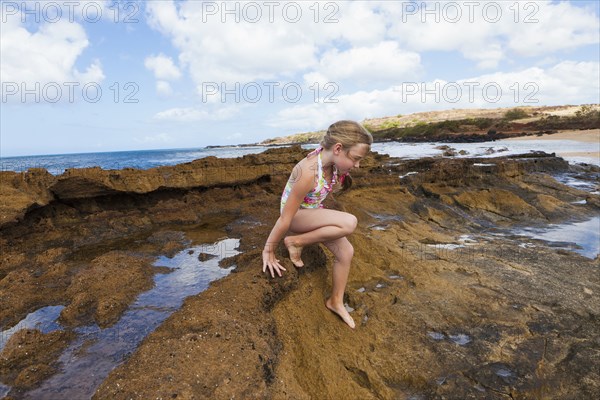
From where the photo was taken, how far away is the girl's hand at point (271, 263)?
10.4 ft

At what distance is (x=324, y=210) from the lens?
3.12 m

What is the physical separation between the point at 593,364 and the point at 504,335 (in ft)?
1.86

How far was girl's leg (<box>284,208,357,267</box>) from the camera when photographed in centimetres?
304

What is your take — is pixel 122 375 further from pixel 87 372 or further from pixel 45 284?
pixel 45 284

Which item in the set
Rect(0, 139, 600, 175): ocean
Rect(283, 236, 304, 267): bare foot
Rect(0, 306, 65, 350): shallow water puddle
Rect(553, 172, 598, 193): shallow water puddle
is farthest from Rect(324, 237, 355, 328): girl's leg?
Rect(553, 172, 598, 193): shallow water puddle

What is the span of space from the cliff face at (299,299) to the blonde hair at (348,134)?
116 cm

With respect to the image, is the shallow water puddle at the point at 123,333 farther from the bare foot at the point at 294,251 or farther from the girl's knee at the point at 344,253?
the girl's knee at the point at 344,253

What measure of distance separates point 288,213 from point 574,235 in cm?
581

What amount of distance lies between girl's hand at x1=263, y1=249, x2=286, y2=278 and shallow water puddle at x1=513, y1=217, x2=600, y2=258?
4.55 metres

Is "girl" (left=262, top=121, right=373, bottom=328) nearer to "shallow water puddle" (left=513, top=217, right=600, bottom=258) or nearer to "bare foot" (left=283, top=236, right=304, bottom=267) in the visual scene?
"bare foot" (left=283, top=236, right=304, bottom=267)

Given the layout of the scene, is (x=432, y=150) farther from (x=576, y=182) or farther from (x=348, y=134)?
(x=348, y=134)

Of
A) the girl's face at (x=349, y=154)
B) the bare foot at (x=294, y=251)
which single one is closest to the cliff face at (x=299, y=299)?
the bare foot at (x=294, y=251)

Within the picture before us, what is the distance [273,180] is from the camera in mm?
8305

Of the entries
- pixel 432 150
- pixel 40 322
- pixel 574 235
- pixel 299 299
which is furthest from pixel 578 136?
pixel 40 322
